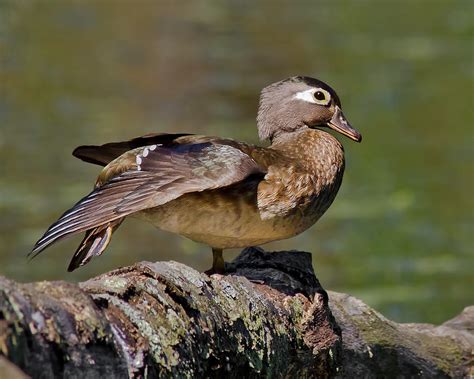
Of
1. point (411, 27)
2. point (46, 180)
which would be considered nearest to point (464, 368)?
point (46, 180)

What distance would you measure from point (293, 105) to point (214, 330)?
1532 millimetres

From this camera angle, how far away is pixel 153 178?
12.6 ft

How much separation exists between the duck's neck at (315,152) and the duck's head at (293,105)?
0.42 ft

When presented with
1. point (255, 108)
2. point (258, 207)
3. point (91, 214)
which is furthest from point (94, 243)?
point (255, 108)

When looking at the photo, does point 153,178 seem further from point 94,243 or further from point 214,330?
point 214,330

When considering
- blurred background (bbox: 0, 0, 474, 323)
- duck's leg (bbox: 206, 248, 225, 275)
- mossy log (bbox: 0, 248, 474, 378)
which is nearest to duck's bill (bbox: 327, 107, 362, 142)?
mossy log (bbox: 0, 248, 474, 378)

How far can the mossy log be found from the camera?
263 cm

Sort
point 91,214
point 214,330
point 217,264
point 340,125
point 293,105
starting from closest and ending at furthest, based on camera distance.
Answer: point 214,330 < point 91,214 < point 217,264 < point 293,105 < point 340,125

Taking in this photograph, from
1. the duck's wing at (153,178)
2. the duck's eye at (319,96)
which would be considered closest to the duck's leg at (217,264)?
the duck's wing at (153,178)

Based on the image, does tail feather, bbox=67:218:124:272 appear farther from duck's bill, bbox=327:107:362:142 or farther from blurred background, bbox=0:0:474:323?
blurred background, bbox=0:0:474:323

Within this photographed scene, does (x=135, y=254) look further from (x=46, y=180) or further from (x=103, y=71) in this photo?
(x=103, y=71)

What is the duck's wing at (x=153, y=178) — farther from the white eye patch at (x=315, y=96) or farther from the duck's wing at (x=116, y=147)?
the white eye patch at (x=315, y=96)

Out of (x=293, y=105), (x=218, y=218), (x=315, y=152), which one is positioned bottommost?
(x=218, y=218)

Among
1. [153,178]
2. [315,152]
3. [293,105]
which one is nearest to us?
[153,178]
